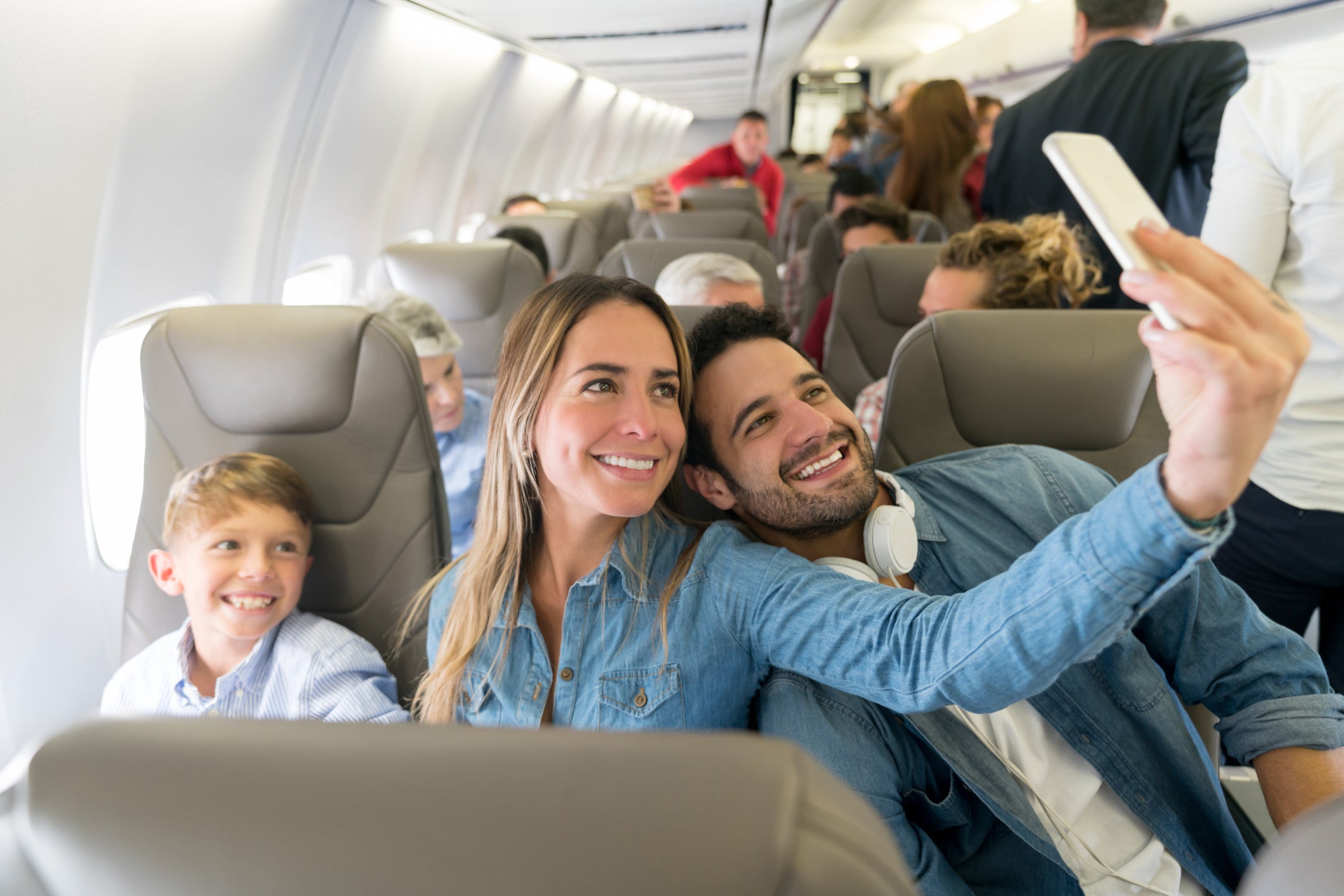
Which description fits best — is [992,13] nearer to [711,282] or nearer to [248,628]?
[711,282]

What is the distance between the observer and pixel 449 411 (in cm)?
251

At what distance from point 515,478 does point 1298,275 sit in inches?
58.4

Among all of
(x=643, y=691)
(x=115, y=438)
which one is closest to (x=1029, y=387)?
(x=643, y=691)

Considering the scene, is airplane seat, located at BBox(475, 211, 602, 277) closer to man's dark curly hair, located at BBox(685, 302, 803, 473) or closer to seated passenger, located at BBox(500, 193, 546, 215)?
seated passenger, located at BBox(500, 193, 546, 215)

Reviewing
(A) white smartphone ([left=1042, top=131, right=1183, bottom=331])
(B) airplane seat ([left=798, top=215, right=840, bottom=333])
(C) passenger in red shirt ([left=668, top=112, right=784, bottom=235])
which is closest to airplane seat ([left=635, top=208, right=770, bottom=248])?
(B) airplane seat ([left=798, top=215, right=840, bottom=333])

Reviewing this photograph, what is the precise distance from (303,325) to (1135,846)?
65.6 inches

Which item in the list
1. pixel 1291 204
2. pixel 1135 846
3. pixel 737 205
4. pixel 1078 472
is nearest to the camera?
pixel 1135 846

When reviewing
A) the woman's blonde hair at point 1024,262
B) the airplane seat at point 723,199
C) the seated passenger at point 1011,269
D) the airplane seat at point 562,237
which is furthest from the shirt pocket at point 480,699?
the airplane seat at point 723,199

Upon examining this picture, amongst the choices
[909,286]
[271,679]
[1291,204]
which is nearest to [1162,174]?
[909,286]

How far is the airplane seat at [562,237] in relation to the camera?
4.88 metres

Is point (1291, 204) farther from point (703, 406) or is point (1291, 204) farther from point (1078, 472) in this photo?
point (703, 406)

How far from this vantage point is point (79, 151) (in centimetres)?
234

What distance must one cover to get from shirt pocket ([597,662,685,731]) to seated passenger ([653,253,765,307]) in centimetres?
151

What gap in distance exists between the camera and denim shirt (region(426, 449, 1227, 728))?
2.70 feet
